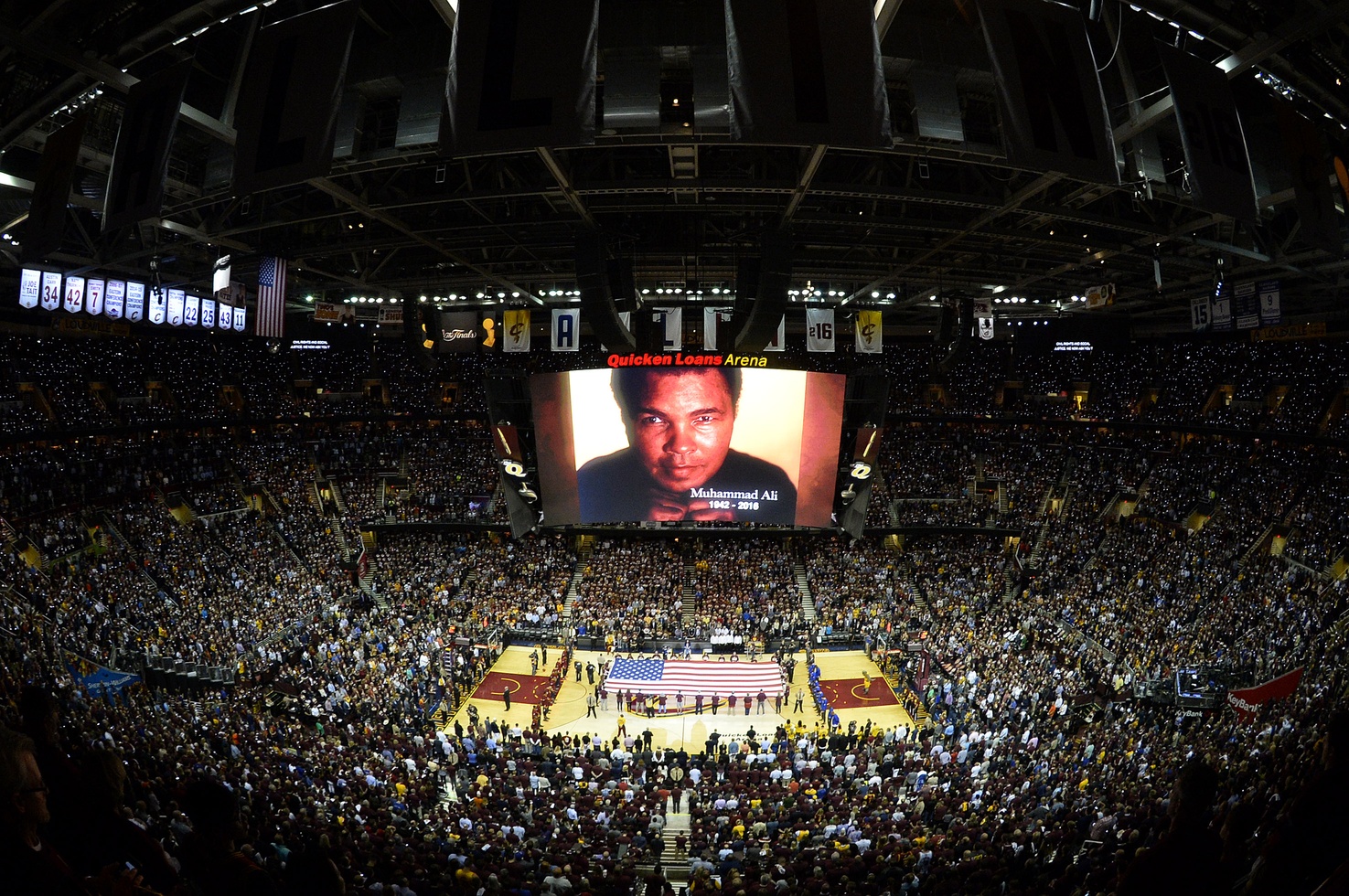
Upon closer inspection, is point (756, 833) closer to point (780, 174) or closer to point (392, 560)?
point (780, 174)

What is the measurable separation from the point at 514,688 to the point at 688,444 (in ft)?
34.8

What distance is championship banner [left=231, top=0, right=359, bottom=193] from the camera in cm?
870

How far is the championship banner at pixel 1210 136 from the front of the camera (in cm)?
952

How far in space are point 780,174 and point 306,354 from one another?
41501 mm

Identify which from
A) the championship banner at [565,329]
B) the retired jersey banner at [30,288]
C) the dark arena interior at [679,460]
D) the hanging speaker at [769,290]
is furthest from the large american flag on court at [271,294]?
the hanging speaker at [769,290]

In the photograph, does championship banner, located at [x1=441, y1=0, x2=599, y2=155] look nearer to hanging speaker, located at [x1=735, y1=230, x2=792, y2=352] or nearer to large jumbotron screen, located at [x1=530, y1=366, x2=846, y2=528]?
hanging speaker, located at [x1=735, y1=230, x2=792, y2=352]

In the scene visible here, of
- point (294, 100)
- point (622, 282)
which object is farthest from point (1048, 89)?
point (622, 282)

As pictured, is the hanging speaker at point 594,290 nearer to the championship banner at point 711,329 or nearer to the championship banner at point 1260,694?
the championship banner at point 711,329

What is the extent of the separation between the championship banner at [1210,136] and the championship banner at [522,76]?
7739mm

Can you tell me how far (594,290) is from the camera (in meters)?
16.6

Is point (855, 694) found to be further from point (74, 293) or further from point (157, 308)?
point (74, 293)

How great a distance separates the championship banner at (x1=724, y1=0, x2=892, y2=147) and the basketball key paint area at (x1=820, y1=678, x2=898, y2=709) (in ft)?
64.6

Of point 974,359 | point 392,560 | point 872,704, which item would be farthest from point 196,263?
point 974,359

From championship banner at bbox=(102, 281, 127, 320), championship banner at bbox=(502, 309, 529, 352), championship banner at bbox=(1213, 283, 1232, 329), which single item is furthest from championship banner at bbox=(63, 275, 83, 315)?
championship banner at bbox=(1213, 283, 1232, 329)
